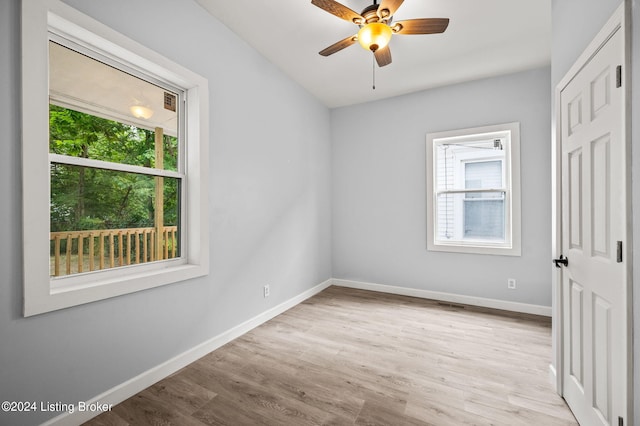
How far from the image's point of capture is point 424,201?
4004 millimetres

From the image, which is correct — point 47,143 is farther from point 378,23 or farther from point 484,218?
point 484,218

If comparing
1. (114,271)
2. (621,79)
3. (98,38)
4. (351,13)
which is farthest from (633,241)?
(98,38)

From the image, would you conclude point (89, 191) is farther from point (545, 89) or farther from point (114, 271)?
point (545, 89)

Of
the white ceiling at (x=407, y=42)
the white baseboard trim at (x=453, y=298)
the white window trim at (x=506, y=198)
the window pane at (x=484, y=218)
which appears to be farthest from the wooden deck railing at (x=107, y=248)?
the window pane at (x=484, y=218)

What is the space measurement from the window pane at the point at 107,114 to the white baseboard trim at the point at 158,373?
4.99ft

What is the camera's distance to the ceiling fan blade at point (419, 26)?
2.02 m

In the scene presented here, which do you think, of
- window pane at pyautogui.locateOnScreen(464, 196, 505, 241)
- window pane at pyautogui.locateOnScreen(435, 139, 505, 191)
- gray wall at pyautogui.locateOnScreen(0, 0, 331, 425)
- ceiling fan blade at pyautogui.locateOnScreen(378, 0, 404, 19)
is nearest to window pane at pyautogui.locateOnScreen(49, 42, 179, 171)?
gray wall at pyautogui.locateOnScreen(0, 0, 331, 425)

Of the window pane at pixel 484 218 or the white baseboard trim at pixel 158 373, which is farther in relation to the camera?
the window pane at pixel 484 218

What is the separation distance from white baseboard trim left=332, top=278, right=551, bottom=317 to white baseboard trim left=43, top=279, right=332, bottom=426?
1.68 m

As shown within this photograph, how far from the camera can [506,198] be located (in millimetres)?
3572

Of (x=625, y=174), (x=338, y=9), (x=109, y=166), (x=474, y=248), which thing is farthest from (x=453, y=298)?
(x=109, y=166)

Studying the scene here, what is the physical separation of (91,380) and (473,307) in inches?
153

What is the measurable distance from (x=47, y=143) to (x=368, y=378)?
2.52m

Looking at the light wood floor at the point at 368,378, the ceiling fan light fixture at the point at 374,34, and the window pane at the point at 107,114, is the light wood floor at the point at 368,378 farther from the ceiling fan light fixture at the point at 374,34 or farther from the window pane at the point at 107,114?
the ceiling fan light fixture at the point at 374,34
